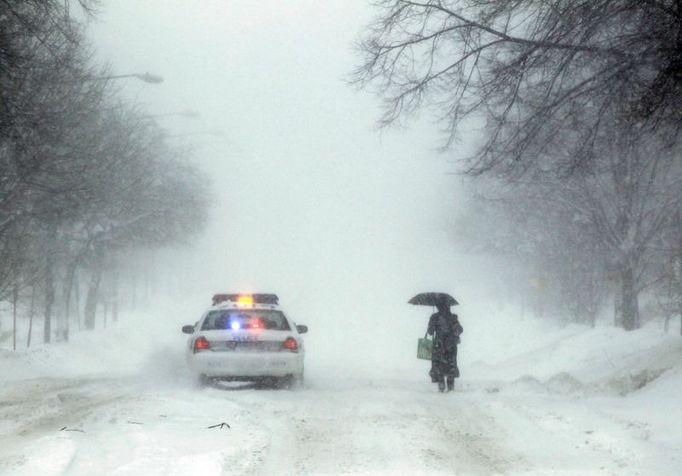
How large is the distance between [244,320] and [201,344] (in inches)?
35.1

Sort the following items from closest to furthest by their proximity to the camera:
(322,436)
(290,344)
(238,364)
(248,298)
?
(322,436) → (238,364) → (290,344) → (248,298)

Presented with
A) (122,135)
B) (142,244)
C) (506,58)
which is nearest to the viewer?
(506,58)

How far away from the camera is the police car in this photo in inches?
575

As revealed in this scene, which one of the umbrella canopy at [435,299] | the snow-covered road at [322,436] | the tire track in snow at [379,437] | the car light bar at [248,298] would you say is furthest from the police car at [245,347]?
the umbrella canopy at [435,299]

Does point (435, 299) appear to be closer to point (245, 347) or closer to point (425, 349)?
point (425, 349)

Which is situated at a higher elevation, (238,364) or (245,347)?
(245,347)

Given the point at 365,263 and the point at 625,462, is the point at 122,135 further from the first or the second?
the point at 365,263

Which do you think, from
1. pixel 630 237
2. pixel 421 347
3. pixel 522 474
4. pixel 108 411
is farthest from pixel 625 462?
pixel 630 237

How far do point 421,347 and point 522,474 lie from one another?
9196 millimetres

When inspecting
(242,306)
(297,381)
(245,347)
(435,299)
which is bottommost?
(297,381)

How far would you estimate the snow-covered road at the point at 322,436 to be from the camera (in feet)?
25.2

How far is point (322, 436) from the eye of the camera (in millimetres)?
9344

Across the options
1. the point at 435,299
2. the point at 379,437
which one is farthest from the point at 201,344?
the point at 379,437

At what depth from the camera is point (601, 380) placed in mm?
16734
